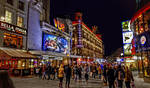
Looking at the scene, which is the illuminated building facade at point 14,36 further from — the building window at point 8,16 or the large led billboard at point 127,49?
the large led billboard at point 127,49

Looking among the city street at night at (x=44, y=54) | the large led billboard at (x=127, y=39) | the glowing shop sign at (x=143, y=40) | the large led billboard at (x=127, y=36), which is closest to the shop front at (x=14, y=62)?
the city street at night at (x=44, y=54)

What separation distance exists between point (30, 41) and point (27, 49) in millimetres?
2065

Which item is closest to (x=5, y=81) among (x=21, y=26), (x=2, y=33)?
(x=2, y=33)

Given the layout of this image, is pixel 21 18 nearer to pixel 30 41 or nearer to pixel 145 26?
pixel 30 41

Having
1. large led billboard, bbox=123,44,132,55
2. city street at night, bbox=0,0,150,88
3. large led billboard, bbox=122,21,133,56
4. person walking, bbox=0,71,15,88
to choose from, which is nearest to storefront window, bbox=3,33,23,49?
city street at night, bbox=0,0,150,88

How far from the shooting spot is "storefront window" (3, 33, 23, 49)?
22.8 meters

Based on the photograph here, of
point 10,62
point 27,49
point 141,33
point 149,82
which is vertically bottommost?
point 149,82

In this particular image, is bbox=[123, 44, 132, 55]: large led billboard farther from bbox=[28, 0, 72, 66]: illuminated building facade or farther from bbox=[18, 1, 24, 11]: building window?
bbox=[18, 1, 24, 11]: building window

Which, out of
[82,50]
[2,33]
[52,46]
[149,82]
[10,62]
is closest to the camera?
[149,82]

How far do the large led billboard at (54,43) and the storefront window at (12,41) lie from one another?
8.81 m

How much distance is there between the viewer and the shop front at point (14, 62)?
2049 centimetres

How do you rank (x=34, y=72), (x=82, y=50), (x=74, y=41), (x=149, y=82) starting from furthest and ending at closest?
(x=82, y=50), (x=74, y=41), (x=34, y=72), (x=149, y=82)

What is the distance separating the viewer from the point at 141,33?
19422 millimetres

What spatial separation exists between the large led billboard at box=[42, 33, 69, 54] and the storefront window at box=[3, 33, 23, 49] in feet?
28.9
